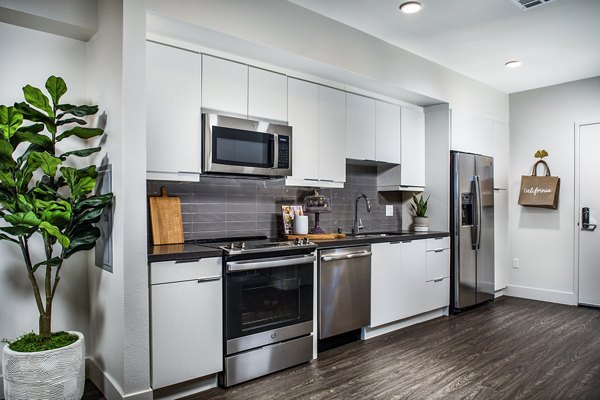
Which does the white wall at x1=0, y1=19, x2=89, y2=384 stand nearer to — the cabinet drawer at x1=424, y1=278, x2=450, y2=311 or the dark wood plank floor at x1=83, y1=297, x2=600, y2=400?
the dark wood plank floor at x1=83, y1=297, x2=600, y2=400

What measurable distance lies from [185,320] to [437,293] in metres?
2.78

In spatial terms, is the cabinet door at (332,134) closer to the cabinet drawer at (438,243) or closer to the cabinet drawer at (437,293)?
the cabinet drawer at (438,243)

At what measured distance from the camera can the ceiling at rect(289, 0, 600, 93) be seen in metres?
→ 3.14

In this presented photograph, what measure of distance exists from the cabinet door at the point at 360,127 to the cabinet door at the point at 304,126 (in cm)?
42

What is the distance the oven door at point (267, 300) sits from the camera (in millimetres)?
2684

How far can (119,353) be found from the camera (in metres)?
2.36

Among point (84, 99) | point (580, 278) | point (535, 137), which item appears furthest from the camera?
point (535, 137)

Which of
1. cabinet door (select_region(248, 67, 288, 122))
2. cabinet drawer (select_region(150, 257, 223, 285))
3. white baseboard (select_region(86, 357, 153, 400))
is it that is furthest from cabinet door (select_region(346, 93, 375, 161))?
white baseboard (select_region(86, 357, 153, 400))

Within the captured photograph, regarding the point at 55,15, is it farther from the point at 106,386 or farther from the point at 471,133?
the point at 471,133

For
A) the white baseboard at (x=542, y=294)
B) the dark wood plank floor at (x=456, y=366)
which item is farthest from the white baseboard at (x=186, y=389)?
the white baseboard at (x=542, y=294)

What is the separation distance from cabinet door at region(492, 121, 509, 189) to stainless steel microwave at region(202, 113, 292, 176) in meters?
3.16

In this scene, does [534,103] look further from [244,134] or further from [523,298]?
[244,134]

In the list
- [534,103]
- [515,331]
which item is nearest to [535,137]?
[534,103]

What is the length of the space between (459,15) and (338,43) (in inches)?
A: 37.3
